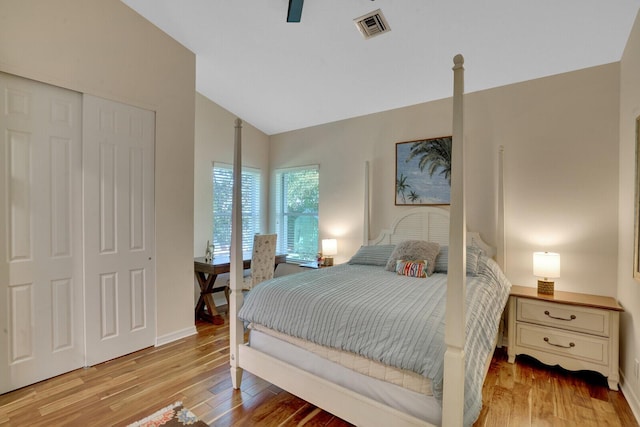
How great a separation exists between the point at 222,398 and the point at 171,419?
0.33 meters

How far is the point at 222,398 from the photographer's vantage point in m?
2.11

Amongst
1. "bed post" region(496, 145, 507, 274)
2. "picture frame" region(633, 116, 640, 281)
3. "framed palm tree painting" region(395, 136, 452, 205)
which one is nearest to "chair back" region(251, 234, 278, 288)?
"framed palm tree painting" region(395, 136, 452, 205)

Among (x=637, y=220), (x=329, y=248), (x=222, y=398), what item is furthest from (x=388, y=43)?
(x=222, y=398)

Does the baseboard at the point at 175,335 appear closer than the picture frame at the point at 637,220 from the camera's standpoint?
No

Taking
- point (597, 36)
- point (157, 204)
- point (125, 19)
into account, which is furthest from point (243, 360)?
point (597, 36)

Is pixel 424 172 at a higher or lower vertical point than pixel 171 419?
higher

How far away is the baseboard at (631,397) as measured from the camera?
76.5 inches

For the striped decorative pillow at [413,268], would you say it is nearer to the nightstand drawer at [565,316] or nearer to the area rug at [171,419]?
the nightstand drawer at [565,316]

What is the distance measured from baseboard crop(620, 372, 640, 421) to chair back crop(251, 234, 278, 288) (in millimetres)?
3123

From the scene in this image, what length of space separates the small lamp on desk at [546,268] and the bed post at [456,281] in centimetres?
185

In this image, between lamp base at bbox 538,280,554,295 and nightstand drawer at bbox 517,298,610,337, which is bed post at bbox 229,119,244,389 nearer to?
nightstand drawer at bbox 517,298,610,337

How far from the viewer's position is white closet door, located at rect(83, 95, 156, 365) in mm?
2549

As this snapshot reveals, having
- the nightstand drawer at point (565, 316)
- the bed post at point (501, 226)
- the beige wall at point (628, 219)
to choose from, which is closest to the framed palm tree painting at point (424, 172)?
the bed post at point (501, 226)

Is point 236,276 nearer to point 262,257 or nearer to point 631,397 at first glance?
point 262,257
